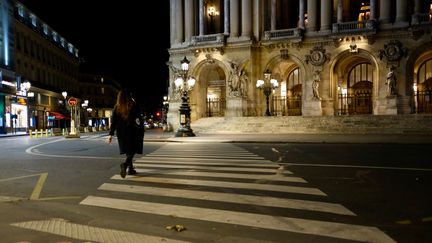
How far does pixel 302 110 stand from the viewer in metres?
42.4

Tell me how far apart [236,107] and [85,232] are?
3804 centimetres

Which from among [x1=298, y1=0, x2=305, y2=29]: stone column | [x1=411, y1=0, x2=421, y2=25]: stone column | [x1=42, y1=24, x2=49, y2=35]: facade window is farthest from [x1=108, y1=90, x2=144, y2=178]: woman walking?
[x1=42, y1=24, x2=49, y2=35]: facade window

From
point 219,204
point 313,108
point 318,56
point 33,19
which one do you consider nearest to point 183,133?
point 313,108

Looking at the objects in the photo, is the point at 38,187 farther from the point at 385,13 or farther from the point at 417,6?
the point at 417,6

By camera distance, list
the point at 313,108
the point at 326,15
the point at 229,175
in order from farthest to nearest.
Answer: the point at 326,15 → the point at 313,108 → the point at 229,175

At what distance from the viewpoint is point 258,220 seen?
599 centimetres

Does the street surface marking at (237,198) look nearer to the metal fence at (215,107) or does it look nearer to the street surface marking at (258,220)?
the street surface marking at (258,220)

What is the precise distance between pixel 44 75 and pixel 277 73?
39.1 meters

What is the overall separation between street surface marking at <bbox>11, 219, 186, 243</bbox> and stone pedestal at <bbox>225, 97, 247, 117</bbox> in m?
37.3

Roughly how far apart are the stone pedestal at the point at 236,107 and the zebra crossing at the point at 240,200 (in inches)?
1251

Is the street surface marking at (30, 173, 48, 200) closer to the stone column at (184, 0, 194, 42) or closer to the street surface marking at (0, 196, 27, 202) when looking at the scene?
the street surface marking at (0, 196, 27, 202)

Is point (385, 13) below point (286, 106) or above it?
above

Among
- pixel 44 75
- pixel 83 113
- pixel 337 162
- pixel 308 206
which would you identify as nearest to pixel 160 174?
pixel 308 206

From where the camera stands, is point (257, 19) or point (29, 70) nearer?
point (257, 19)
